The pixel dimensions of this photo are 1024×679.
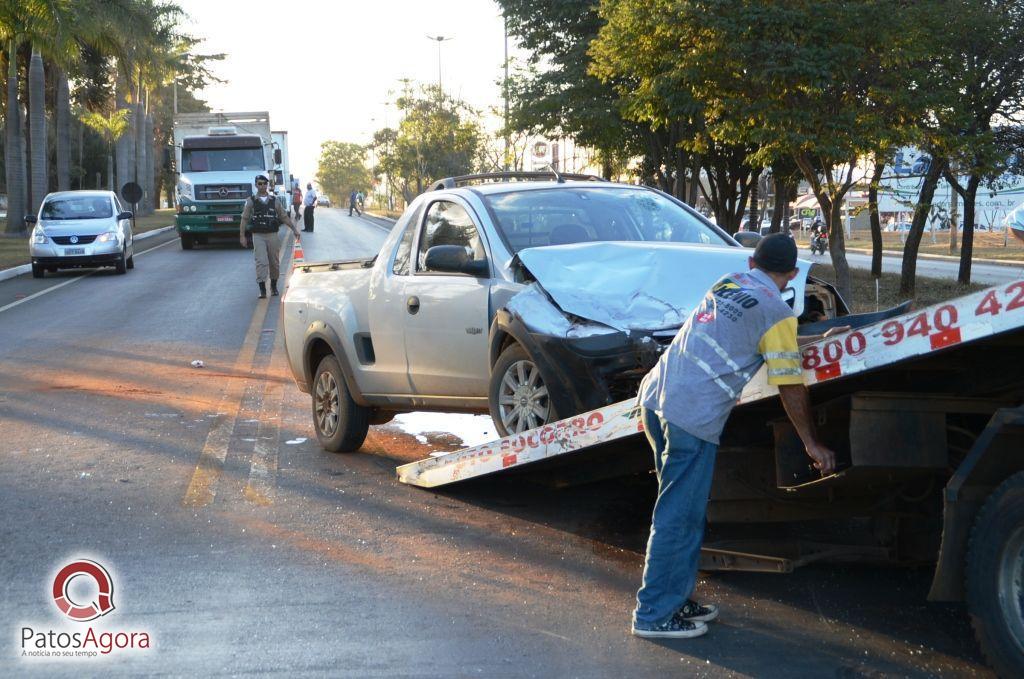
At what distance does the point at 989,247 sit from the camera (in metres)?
44.3

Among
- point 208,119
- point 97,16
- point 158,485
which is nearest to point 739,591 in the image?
point 158,485

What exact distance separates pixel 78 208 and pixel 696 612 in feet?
78.8

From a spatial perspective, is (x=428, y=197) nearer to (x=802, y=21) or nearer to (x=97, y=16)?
(x=802, y=21)

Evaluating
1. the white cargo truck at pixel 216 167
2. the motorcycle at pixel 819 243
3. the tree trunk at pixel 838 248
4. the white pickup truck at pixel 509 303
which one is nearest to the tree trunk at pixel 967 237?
the tree trunk at pixel 838 248

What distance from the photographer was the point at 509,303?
688 cm

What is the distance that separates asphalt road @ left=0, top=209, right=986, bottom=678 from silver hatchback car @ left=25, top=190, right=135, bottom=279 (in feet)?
52.1

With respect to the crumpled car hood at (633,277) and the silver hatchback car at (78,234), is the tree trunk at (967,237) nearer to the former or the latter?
Result: the silver hatchback car at (78,234)

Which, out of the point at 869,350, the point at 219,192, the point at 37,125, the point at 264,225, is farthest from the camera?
the point at 37,125

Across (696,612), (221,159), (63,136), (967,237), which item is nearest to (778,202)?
(967,237)

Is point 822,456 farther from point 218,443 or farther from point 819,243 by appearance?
point 819,243

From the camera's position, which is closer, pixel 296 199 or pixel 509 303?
pixel 509 303

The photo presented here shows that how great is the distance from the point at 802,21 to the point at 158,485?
1232cm

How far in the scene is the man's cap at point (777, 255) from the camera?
4.70m

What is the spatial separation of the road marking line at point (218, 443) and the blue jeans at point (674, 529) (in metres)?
3.16
